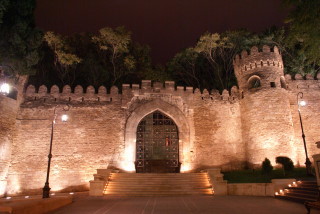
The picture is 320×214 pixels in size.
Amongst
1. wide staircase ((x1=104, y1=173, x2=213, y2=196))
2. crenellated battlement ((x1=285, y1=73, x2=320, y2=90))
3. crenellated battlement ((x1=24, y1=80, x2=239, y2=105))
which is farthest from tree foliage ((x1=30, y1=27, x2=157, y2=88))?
crenellated battlement ((x1=285, y1=73, x2=320, y2=90))

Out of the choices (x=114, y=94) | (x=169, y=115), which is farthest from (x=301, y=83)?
(x=114, y=94)

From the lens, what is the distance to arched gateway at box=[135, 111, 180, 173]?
15453 mm

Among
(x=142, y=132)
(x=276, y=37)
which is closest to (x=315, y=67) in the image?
(x=276, y=37)

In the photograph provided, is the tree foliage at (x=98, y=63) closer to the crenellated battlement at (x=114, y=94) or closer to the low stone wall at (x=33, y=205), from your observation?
the crenellated battlement at (x=114, y=94)

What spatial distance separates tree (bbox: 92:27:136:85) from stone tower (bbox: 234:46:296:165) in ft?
28.6

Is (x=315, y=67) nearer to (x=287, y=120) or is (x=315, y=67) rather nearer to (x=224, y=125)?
(x=287, y=120)

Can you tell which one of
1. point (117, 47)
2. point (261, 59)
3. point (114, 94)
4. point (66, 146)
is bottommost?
point (66, 146)

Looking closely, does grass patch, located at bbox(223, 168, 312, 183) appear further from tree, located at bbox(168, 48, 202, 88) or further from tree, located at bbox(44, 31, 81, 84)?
tree, located at bbox(44, 31, 81, 84)

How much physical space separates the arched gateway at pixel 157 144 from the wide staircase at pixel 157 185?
2.46m

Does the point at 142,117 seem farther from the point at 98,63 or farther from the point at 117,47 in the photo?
the point at 98,63

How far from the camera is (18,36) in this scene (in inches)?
465

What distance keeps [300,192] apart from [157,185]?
599 cm

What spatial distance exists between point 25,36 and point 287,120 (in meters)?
14.8

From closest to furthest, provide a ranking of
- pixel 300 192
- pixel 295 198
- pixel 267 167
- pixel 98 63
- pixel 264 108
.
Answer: pixel 295 198 < pixel 300 192 < pixel 267 167 < pixel 264 108 < pixel 98 63
